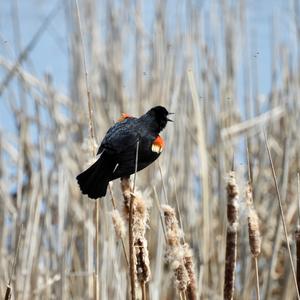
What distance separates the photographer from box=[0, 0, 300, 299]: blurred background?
2.69 meters

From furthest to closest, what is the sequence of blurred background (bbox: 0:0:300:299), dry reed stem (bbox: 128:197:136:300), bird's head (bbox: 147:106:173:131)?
blurred background (bbox: 0:0:300:299)
bird's head (bbox: 147:106:173:131)
dry reed stem (bbox: 128:197:136:300)

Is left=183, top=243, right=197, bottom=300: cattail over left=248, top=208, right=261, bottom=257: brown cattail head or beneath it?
beneath

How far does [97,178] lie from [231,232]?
1.11 ft

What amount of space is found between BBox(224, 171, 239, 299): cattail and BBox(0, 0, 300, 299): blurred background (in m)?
0.92

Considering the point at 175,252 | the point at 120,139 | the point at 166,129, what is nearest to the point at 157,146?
the point at 120,139

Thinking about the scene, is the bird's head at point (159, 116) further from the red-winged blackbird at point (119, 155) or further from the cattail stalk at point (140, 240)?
the cattail stalk at point (140, 240)

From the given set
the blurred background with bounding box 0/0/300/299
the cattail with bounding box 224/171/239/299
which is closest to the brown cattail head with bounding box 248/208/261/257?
the cattail with bounding box 224/171/239/299

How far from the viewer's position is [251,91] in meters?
3.11

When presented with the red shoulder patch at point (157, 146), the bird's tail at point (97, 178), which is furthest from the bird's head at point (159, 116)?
the bird's tail at point (97, 178)

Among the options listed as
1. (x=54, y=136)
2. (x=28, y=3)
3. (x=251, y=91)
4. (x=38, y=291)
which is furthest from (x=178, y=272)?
(x=28, y=3)

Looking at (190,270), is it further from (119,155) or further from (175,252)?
(119,155)

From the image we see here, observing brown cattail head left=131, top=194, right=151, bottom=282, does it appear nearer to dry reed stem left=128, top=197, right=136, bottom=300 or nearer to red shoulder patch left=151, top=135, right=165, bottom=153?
dry reed stem left=128, top=197, right=136, bottom=300

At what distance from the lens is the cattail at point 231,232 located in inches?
58.7

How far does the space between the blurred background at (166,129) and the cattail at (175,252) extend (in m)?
1.04
